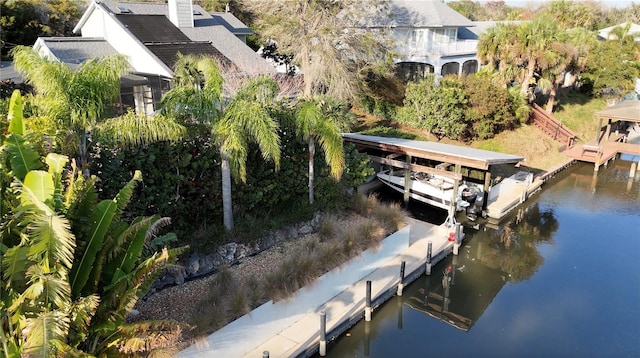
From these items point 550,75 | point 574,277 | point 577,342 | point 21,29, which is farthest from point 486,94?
point 21,29

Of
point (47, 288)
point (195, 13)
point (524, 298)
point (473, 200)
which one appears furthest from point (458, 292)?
point (195, 13)

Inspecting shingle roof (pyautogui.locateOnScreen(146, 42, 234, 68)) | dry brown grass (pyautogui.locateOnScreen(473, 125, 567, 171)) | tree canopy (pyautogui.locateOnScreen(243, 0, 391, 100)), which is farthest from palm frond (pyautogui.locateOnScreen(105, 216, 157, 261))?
dry brown grass (pyautogui.locateOnScreen(473, 125, 567, 171))

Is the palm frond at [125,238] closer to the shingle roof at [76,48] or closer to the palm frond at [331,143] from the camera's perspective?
the palm frond at [331,143]

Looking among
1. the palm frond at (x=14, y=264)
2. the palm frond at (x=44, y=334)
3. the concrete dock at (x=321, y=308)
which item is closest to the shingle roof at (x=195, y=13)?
the concrete dock at (x=321, y=308)

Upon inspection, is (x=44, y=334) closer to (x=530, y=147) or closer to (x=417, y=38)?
(x=530, y=147)

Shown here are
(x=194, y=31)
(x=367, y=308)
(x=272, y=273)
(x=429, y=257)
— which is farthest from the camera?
(x=194, y=31)

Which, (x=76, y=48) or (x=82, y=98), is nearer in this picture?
Result: (x=82, y=98)
